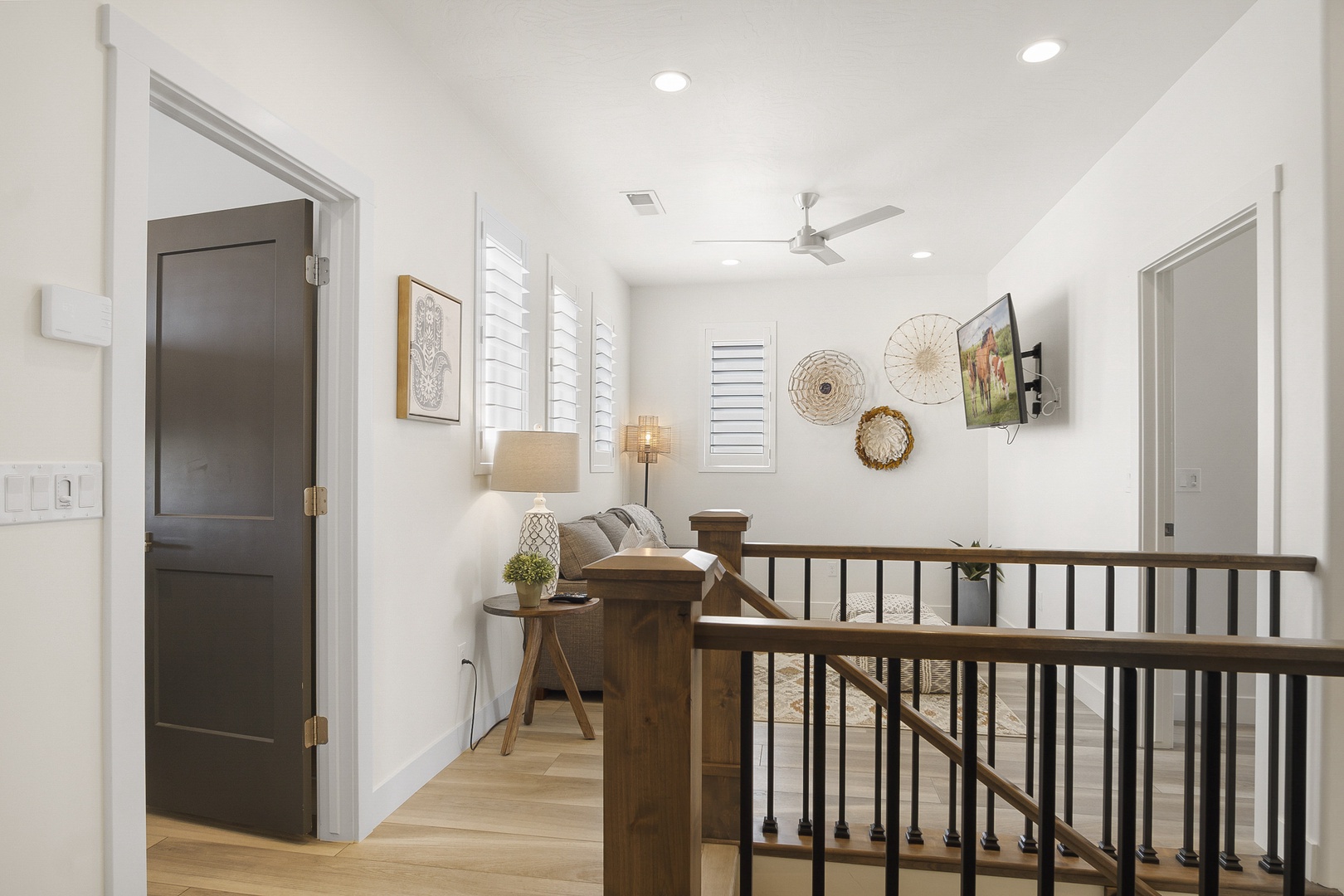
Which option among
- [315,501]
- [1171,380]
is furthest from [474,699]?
[1171,380]

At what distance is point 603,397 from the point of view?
5.36m

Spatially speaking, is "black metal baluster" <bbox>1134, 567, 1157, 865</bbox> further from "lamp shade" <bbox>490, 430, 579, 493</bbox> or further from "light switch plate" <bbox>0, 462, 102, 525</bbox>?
"light switch plate" <bbox>0, 462, 102, 525</bbox>

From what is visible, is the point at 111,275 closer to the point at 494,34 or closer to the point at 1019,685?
the point at 494,34

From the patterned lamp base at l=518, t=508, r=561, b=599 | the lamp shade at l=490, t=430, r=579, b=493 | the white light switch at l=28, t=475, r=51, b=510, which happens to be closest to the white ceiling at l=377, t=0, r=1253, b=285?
the lamp shade at l=490, t=430, r=579, b=493

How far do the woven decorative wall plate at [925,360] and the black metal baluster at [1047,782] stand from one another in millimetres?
4900

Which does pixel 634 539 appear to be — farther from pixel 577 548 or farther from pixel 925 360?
pixel 925 360

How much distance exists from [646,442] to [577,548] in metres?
2.22

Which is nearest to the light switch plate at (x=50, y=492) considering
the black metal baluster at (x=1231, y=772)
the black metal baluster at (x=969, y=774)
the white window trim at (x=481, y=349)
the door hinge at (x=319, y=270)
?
the door hinge at (x=319, y=270)

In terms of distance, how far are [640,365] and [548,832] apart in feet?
14.4

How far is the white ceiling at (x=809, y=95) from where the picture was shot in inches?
98.2

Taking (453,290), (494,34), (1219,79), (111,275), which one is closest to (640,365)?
(453,290)

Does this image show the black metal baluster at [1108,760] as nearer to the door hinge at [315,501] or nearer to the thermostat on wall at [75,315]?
the door hinge at [315,501]

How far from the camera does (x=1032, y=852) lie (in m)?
2.25

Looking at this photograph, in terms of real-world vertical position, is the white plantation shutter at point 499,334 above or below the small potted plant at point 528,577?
above
